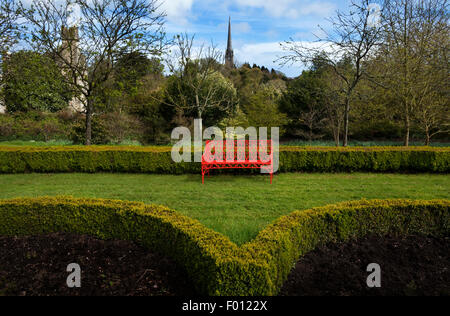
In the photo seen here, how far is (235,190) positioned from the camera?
20.6 ft

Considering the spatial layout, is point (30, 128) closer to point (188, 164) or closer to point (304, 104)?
point (188, 164)

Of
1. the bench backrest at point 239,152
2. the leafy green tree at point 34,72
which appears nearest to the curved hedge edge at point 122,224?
the bench backrest at point 239,152

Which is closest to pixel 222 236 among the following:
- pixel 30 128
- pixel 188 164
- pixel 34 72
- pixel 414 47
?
pixel 188 164

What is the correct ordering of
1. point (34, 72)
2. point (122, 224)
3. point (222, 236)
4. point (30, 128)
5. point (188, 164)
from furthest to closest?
point (30, 128) → point (34, 72) → point (188, 164) → point (122, 224) → point (222, 236)

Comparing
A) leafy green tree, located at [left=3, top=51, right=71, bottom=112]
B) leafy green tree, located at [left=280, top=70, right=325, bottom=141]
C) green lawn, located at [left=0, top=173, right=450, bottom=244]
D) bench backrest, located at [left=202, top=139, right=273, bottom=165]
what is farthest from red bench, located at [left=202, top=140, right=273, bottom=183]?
leafy green tree, located at [left=280, top=70, right=325, bottom=141]

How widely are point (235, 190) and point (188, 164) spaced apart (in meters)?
2.44

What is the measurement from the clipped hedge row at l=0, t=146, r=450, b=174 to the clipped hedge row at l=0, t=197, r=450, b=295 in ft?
14.3

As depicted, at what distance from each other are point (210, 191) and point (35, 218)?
3.33 meters

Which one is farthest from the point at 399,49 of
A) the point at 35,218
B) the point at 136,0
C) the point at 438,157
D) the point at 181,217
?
the point at 35,218

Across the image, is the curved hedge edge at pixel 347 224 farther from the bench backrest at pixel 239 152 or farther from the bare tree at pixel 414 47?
the bare tree at pixel 414 47

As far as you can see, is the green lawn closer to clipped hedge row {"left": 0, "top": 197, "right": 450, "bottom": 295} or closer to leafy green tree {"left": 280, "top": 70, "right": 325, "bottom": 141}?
clipped hedge row {"left": 0, "top": 197, "right": 450, "bottom": 295}

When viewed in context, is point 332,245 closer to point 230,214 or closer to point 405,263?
point 405,263

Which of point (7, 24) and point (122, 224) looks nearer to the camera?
point (122, 224)

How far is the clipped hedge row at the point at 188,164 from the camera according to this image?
832 cm
